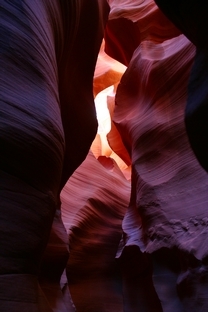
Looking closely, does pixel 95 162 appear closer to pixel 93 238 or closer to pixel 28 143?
pixel 93 238

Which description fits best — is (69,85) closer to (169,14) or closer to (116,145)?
(169,14)

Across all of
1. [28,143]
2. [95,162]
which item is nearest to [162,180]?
[28,143]

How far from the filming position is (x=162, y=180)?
2674 millimetres

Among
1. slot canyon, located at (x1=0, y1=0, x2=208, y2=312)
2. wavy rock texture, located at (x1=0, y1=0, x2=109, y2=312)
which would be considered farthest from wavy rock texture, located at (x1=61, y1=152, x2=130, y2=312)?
wavy rock texture, located at (x1=0, y1=0, x2=109, y2=312)

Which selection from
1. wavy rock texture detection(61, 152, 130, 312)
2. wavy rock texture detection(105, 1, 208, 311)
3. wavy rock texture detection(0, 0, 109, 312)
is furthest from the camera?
wavy rock texture detection(61, 152, 130, 312)

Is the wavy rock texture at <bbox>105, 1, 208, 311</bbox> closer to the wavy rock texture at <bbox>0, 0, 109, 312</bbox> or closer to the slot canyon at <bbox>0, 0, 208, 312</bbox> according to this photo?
the slot canyon at <bbox>0, 0, 208, 312</bbox>

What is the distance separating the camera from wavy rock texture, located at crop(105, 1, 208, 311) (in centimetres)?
221

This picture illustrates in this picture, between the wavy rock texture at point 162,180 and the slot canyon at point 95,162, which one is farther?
the wavy rock texture at point 162,180

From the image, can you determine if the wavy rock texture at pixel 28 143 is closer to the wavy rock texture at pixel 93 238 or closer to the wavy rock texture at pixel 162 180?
the wavy rock texture at pixel 162 180

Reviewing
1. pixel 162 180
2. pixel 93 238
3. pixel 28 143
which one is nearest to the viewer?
pixel 28 143

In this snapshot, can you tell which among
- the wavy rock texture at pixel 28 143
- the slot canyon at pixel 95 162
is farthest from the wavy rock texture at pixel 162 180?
the wavy rock texture at pixel 28 143

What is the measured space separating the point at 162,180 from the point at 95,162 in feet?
5.74

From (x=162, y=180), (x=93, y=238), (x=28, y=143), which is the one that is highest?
(x=28, y=143)

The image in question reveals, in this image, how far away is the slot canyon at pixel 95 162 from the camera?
1.32 m
